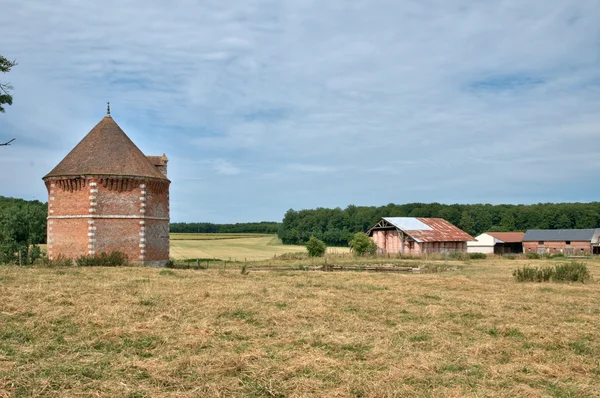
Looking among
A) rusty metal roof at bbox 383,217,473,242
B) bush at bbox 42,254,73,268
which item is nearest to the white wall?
rusty metal roof at bbox 383,217,473,242

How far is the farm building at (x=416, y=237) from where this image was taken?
180 feet

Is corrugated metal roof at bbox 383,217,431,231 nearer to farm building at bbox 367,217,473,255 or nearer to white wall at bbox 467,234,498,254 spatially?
farm building at bbox 367,217,473,255

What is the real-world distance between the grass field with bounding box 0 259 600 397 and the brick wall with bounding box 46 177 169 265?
12650 millimetres

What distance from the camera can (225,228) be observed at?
5620 inches

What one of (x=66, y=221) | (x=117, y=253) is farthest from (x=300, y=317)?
(x=66, y=221)

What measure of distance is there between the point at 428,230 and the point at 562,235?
31.9 meters

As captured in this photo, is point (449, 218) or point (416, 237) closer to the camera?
point (416, 237)

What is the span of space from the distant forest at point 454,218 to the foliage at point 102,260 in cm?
7565

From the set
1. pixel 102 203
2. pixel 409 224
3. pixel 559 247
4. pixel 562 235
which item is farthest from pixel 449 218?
pixel 102 203

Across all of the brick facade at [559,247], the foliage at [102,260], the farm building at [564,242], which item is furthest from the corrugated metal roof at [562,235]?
the foliage at [102,260]

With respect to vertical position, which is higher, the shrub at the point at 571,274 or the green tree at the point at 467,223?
the green tree at the point at 467,223

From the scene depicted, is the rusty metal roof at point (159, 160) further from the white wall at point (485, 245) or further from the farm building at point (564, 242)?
the farm building at point (564, 242)

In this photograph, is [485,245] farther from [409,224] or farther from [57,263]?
[57,263]

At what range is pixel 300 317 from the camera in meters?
12.5
